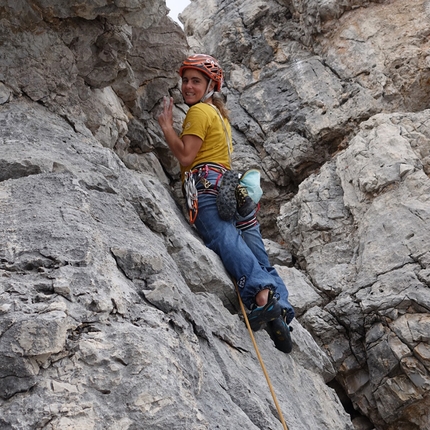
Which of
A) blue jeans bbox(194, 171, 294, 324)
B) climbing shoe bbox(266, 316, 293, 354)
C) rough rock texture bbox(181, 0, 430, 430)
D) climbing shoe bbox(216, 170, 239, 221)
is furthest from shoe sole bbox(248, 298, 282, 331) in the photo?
rough rock texture bbox(181, 0, 430, 430)

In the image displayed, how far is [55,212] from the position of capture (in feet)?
12.4

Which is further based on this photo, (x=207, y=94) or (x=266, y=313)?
(x=207, y=94)

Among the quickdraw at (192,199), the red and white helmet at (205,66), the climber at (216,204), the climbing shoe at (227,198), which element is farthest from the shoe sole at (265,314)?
the red and white helmet at (205,66)

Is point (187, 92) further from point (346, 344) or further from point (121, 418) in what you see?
point (346, 344)

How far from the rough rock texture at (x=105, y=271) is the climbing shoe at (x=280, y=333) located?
0.11 m

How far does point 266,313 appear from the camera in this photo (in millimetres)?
5141

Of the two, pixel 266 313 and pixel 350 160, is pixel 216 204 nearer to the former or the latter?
pixel 266 313

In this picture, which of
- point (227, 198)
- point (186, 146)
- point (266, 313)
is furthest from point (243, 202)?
point (266, 313)

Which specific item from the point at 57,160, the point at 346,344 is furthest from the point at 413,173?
the point at 57,160

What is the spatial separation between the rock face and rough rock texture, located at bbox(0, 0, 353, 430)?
0.01 metres

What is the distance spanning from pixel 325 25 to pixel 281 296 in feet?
37.7

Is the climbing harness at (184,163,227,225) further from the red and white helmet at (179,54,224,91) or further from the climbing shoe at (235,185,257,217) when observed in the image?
the red and white helmet at (179,54,224,91)

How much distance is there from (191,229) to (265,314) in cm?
159

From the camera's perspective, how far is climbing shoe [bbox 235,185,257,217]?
584 centimetres
